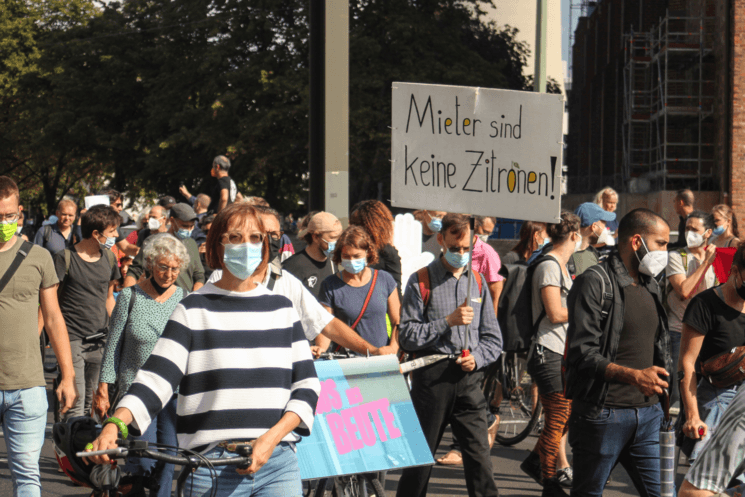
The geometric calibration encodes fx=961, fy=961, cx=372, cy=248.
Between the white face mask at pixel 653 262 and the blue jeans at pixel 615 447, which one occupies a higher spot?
the white face mask at pixel 653 262

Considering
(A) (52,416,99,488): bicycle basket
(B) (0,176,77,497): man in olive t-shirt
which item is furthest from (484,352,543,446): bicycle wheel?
(A) (52,416,99,488): bicycle basket

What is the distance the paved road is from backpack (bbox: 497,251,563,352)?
3.14 ft

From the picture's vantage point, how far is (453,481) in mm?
7090

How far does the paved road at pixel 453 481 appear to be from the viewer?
6.75 m

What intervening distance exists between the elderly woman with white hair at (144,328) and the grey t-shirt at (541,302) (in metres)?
2.34

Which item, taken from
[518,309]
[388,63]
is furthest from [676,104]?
[518,309]

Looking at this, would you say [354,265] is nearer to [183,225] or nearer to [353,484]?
[353,484]

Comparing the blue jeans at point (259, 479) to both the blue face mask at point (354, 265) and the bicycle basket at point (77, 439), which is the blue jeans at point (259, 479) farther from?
the blue face mask at point (354, 265)

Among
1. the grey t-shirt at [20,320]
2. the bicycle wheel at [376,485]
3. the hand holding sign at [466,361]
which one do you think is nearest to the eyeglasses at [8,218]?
the grey t-shirt at [20,320]

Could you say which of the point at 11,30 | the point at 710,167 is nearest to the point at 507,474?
the point at 710,167

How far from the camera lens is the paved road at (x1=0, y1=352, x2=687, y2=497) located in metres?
6.75

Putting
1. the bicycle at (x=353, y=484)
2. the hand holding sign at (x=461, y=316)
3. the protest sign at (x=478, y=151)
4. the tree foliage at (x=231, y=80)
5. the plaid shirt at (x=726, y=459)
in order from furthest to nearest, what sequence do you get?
the tree foliage at (x=231, y=80) → the protest sign at (x=478, y=151) → the hand holding sign at (x=461, y=316) → the bicycle at (x=353, y=484) → the plaid shirt at (x=726, y=459)

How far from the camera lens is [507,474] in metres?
7.28

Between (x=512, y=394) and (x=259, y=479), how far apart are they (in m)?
5.32
